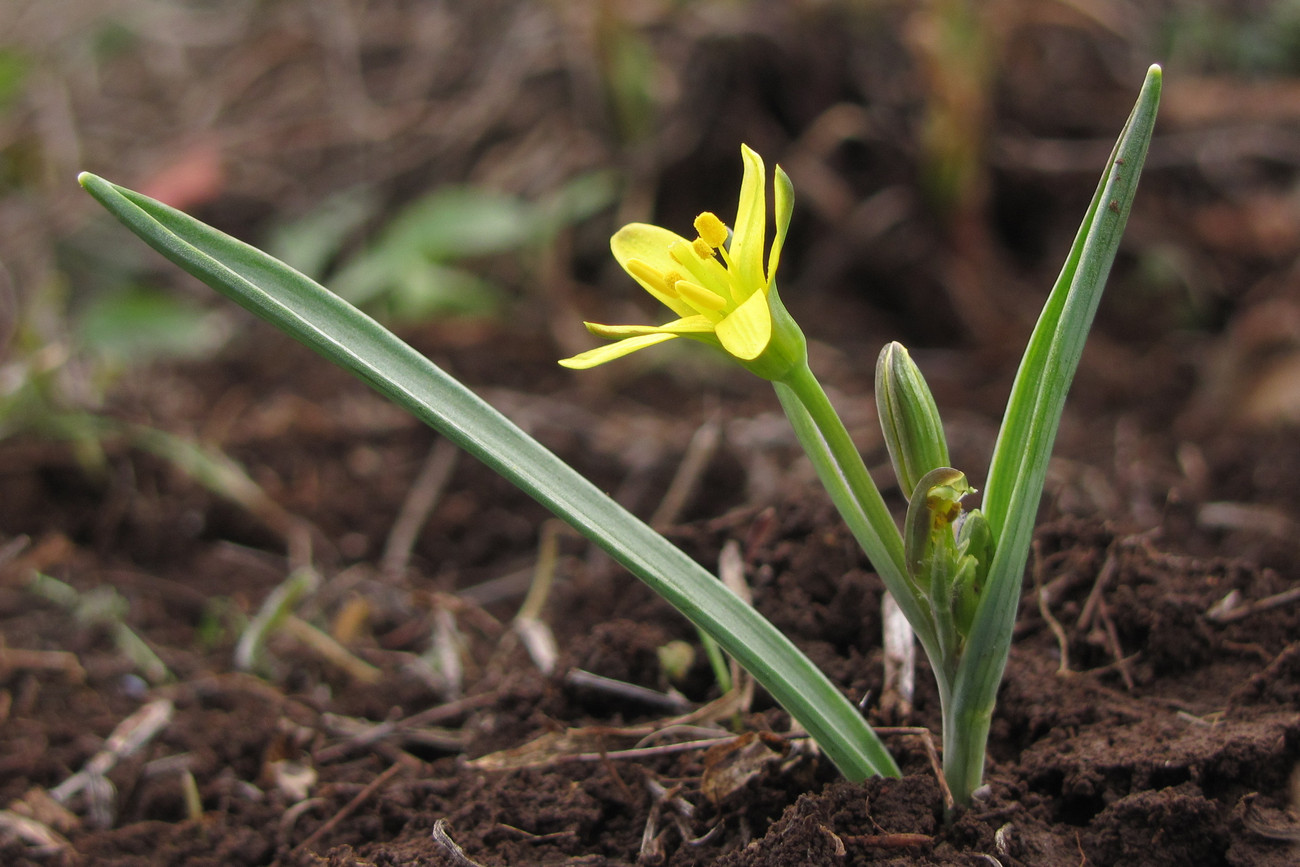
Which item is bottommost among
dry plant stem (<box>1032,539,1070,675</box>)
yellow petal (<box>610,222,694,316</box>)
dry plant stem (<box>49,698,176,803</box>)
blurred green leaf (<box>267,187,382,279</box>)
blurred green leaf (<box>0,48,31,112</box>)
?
dry plant stem (<box>49,698,176,803</box>)

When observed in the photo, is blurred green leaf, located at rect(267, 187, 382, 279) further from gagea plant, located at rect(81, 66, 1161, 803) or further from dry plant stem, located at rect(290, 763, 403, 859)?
gagea plant, located at rect(81, 66, 1161, 803)

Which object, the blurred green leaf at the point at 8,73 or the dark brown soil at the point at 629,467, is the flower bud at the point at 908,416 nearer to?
the dark brown soil at the point at 629,467

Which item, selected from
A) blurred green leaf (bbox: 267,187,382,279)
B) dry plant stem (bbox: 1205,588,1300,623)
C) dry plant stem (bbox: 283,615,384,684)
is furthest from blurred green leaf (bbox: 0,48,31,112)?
dry plant stem (bbox: 1205,588,1300,623)

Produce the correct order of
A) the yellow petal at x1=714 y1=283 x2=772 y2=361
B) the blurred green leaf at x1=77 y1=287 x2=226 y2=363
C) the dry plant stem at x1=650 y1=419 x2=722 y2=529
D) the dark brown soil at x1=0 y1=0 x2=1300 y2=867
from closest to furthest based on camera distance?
the yellow petal at x1=714 y1=283 x2=772 y2=361
the dark brown soil at x1=0 y1=0 x2=1300 y2=867
the dry plant stem at x1=650 y1=419 x2=722 y2=529
the blurred green leaf at x1=77 y1=287 x2=226 y2=363

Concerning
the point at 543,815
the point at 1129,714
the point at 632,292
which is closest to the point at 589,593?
the point at 543,815

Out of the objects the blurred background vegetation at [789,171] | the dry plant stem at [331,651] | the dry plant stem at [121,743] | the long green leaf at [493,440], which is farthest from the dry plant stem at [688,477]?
the long green leaf at [493,440]

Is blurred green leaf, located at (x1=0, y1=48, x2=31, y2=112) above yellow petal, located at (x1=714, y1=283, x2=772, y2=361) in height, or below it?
above

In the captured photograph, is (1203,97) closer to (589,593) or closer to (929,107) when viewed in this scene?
(929,107)
